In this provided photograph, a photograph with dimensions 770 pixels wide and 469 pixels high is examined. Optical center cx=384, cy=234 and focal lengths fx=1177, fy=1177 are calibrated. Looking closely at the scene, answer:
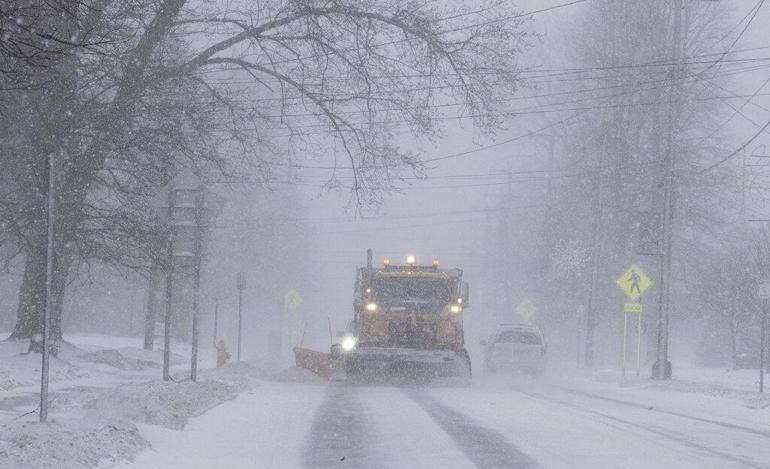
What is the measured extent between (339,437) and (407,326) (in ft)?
41.9

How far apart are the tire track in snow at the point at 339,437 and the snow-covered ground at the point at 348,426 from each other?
0.07ft

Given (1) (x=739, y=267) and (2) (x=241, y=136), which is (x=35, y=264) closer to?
(2) (x=241, y=136)

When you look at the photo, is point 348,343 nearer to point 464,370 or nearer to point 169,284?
point 464,370

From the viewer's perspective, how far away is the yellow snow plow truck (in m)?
25.2

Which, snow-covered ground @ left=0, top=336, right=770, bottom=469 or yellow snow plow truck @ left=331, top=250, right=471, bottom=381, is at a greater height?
yellow snow plow truck @ left=331, top=250, right=471, bottom=381

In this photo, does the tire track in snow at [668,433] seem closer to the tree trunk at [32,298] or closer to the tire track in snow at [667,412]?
the tire track in snow at [667,412]

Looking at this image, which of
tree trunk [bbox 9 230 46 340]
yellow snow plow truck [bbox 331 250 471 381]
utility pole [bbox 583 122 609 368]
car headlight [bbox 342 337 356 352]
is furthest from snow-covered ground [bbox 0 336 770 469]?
utility pole [bbox 583 122 609 368]

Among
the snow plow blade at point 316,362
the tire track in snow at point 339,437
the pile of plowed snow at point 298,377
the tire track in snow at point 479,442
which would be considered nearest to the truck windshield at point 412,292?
the snow plow blade at point 316,362

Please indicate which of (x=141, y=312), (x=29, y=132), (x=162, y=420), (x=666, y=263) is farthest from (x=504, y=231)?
(x=162, y=420)

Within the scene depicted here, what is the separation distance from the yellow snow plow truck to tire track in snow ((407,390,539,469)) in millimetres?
6854

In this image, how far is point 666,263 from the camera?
32031mm

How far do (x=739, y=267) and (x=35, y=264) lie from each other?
2638 cm

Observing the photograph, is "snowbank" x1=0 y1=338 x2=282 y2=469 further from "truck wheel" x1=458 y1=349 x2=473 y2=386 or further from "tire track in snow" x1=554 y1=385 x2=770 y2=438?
"tire track in snow" x1=554 y1=385 x2=770 y2=438

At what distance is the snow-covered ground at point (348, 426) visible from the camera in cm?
1075
